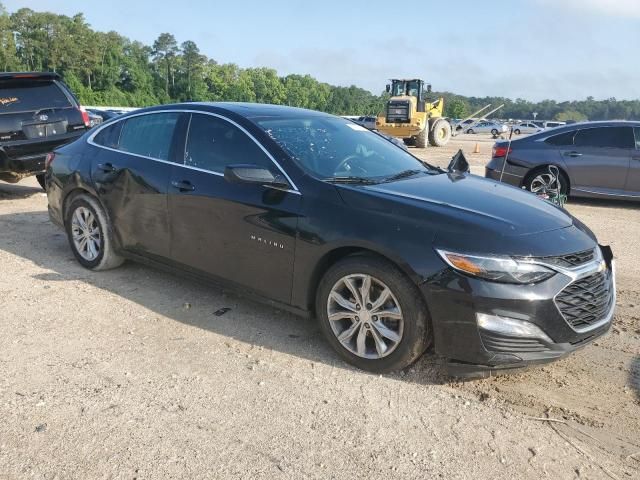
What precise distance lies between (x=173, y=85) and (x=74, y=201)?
124 meters

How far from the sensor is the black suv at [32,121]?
8.02m

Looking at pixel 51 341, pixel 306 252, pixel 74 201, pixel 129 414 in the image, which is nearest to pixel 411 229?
pixel 306 252

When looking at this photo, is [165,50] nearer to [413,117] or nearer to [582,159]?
[413,117]

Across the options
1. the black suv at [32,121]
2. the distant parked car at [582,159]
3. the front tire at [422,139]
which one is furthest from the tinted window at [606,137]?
the front tire at [422,139]

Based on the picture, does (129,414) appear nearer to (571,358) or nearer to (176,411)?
(176,411)

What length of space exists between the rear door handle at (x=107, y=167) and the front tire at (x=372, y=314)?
7.93ft

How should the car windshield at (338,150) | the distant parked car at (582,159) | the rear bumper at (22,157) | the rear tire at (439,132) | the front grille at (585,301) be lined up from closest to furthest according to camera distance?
the front grille at (585,301)
the car windshield at (338,150)
the rear bumper at (22,157)
the distant parked car at (582,159)
the rear tire at (439,132)

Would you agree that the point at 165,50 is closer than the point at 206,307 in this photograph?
No

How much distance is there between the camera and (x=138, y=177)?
15.5ft

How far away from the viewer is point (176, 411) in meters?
3.13

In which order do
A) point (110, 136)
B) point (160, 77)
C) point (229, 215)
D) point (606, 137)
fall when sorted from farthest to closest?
1. point (160, 77)
2. point (606, 137)
3. point (110, 136)
4. point (229, 215)

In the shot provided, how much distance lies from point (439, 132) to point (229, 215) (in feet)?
A: 75.4

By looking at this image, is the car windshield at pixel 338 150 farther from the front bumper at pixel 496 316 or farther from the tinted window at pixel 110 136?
the tinted window at pixel 110 136

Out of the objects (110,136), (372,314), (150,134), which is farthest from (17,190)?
(372,314)
